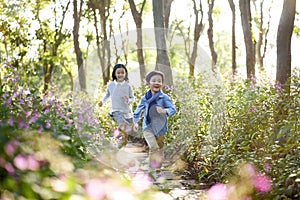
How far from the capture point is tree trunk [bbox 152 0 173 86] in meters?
13.8

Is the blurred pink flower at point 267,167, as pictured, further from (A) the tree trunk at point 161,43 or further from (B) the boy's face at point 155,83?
(A) the tree trunk at point 161,43

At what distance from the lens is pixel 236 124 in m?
6.98

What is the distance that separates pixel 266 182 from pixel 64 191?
314cm

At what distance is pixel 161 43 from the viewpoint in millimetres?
14594

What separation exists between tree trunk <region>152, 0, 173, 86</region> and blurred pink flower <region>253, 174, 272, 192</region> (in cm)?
880

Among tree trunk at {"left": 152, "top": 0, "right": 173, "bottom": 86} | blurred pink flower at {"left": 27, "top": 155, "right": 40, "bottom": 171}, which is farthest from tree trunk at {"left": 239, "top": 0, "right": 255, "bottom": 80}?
blurred pink flower at {"left": 27, "top": 155, "right": 40, "bottom": 171}

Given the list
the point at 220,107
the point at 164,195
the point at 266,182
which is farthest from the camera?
the point at 220,107

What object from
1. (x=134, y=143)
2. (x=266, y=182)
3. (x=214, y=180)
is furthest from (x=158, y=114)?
(x=134, y=143)

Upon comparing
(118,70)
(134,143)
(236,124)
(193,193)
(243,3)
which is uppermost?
(243,3)

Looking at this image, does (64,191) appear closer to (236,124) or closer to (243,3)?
(236,124)

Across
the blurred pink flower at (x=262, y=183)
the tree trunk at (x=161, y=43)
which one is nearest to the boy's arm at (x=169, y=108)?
the blurred pink flower at (x=262, y=183)

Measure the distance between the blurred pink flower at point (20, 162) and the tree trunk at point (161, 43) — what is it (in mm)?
11375

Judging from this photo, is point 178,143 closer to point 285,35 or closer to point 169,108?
point 169,108

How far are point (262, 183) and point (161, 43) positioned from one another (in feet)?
33.6
